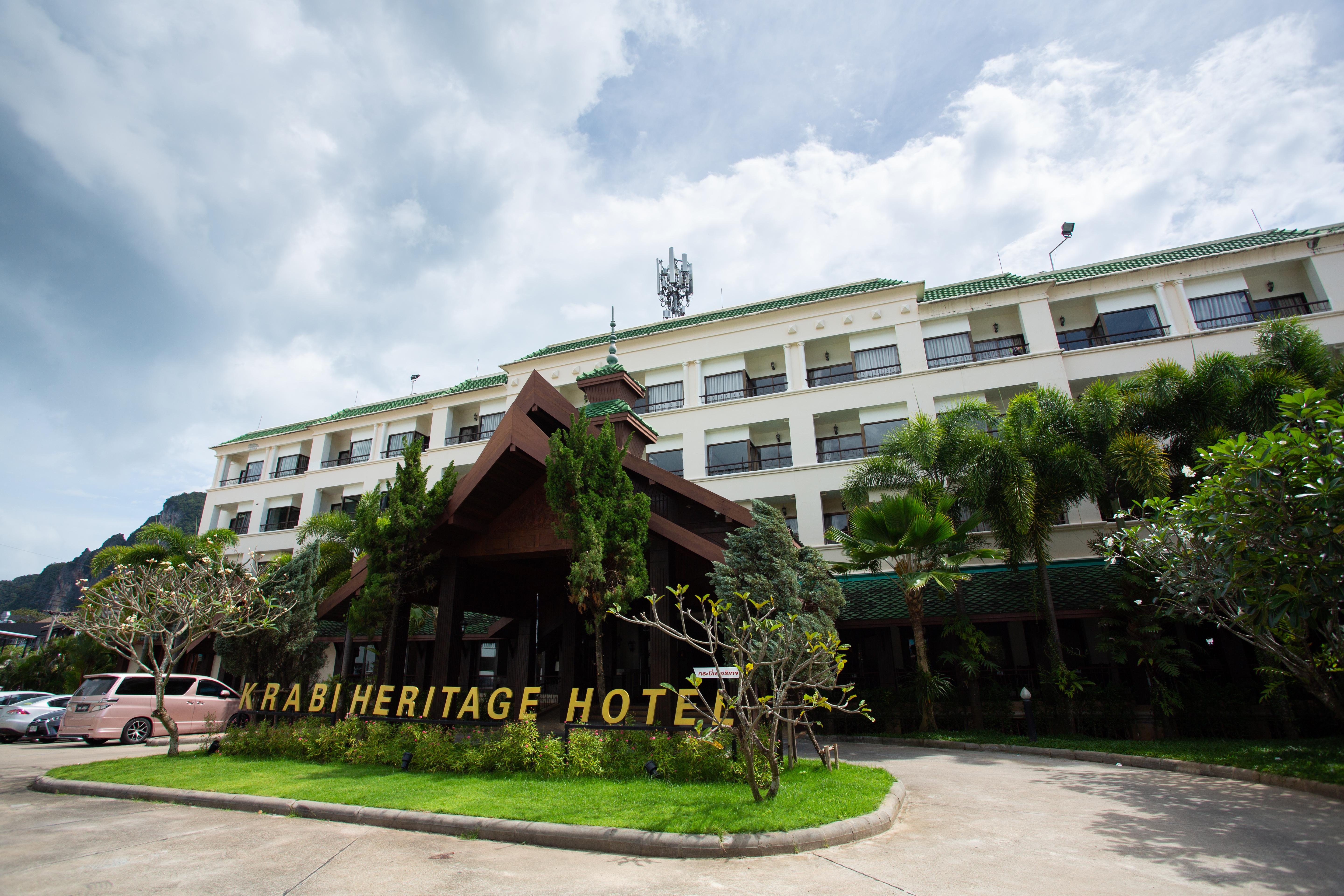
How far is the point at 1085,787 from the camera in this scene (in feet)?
32.5

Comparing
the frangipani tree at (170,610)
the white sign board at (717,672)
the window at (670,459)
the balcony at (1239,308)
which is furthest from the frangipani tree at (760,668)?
the balcony at (1239,308)

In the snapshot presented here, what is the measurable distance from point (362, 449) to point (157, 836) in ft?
114

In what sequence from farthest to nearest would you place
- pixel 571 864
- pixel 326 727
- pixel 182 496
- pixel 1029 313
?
pixel 182 496 → pixel 1029 313 → pixel 326 727 → pixel 571 864

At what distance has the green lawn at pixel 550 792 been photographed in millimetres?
6926

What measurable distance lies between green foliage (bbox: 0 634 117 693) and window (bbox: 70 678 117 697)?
1002 cm

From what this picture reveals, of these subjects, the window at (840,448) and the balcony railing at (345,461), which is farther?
the balcony railing at (345,461)

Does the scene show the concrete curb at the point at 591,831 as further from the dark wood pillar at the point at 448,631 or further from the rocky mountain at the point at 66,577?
the rocky mountain at the point at 66,577

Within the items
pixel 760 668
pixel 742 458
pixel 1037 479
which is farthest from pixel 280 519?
pixel 1037 479

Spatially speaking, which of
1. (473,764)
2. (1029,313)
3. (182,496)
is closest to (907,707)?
(473,764)

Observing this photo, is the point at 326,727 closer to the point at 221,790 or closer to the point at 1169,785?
the point at 221,790

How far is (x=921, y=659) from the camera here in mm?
17172

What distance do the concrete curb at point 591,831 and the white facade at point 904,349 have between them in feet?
63.6

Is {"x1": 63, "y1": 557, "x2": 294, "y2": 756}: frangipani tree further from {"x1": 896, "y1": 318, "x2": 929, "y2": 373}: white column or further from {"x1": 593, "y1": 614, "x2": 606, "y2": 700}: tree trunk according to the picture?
{"x1": 896, "y1": 318, "x2": 929, "y2": 373}: white column

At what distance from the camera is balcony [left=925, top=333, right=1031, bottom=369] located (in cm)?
2722
